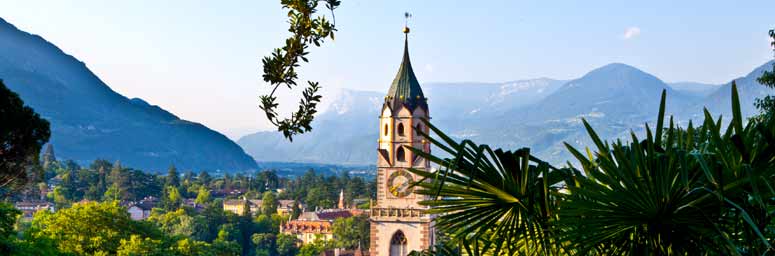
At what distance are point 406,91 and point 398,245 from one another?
4.84m

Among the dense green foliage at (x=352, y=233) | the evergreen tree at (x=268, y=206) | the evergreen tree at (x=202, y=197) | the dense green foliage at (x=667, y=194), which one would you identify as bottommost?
the dense green foliage at (x=667, y=194)

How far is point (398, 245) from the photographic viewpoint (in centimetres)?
2773

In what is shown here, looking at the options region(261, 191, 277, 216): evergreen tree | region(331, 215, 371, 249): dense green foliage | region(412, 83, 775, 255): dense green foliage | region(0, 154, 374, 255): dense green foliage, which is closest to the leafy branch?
region(412, 83, 775, 255): dense green foliage

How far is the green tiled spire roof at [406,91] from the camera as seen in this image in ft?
95.0

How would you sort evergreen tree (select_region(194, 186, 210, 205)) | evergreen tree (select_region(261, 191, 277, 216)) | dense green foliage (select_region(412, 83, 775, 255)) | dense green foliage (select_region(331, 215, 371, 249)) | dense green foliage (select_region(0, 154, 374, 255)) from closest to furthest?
1. dense green foliage (select_region(412, 83, 775, 255))
2. dense green foliage (select_region(0, 154, 374, 255))
3. dense green foliage (select_region(331, 215, 371, 249))
4. evergreen tree (select_region(261, 191, 277, 216))
5. evergreen tree (select_region(194, 186, 210, 205))

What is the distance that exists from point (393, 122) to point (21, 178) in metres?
13.3

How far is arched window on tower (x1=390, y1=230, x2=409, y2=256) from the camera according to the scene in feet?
90.7

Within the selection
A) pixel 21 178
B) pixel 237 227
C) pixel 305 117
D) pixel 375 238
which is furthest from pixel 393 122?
pixel 237 227

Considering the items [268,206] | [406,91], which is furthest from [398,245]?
[268,206]

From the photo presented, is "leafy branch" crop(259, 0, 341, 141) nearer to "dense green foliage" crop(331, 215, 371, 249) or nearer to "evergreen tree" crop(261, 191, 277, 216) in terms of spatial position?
"dense green foliage" crop(331, 215, 371, 249)

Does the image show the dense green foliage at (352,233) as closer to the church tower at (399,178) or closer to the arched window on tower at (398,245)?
the church tower at (399,178)

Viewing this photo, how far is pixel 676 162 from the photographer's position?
3732 millimetres

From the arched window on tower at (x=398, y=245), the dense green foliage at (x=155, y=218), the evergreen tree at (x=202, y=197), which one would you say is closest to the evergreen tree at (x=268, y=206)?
the dense green foliage at (x=155, y=218)

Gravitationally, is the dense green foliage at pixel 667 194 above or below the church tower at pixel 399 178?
below
